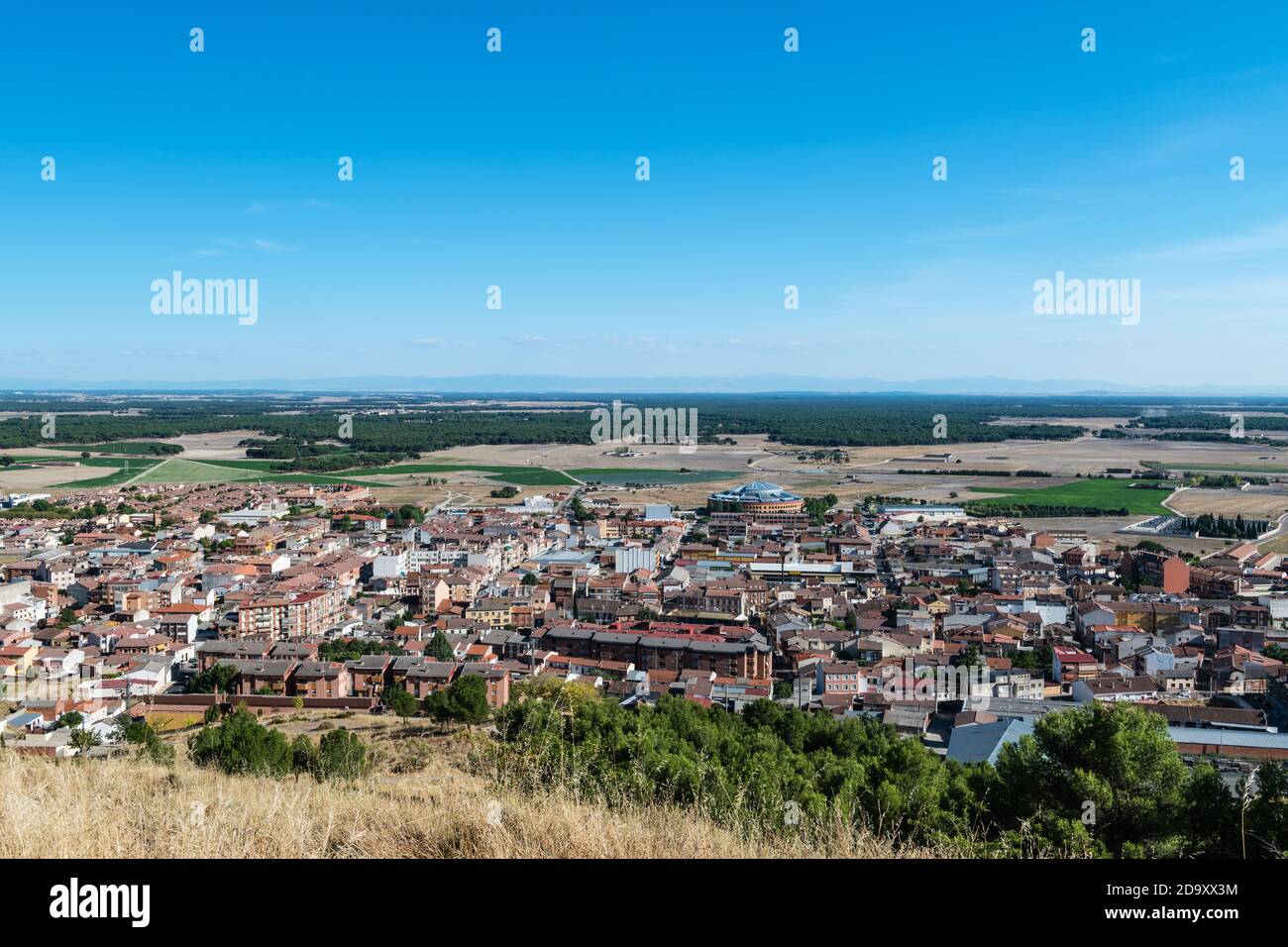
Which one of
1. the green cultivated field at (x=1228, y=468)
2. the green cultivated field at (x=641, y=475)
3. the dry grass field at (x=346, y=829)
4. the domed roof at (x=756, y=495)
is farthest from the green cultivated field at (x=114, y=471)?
the green cultivated field at (x=1228, y=468)

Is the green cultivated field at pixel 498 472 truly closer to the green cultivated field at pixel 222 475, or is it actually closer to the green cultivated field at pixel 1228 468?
the green cultivated field at pixel 222 475

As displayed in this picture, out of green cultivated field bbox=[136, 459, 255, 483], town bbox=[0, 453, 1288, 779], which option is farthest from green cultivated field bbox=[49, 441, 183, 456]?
town bbox=[0, 453, 1288, 779]

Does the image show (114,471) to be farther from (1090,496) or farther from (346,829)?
(346,829)

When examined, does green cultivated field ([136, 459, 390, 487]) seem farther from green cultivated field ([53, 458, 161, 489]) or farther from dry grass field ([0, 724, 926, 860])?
dry grass field ([0, 724, 926, 860])

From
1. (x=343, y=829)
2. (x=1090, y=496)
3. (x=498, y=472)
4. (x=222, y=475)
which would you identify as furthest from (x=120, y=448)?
(x=343, y=829)

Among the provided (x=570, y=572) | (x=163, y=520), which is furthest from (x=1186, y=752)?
(x=163, y=520)
